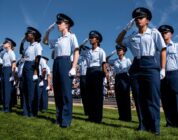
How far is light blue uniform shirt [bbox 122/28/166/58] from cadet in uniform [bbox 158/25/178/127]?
6.01 ft

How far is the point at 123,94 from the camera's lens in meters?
12.0

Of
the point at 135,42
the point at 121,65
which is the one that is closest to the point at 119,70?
the point at 121,65

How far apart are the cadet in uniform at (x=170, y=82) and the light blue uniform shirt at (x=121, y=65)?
2592 millimetres

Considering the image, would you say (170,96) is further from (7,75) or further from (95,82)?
(7,75)

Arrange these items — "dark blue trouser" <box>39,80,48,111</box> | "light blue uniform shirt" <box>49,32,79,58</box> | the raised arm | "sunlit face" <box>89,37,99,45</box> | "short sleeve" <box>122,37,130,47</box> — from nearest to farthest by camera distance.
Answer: "short sleeve" <box>122,37,130,47</box> → "light blue uniform shirt" <box>49,32,79,58</box> → the raised arm → "sunlit face" <box>89,37,99,45</box> → "dark blue trouser" <box>39,80,48,111</box>

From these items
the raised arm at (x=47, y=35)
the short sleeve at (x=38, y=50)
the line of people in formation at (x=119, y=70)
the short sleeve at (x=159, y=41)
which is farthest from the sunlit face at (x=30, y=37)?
the short sleeve at (x=159, y=41)

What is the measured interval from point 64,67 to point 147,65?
71.2 inches

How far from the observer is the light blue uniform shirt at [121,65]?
38.9ft

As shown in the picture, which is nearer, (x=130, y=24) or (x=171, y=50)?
(x=130, y=24)

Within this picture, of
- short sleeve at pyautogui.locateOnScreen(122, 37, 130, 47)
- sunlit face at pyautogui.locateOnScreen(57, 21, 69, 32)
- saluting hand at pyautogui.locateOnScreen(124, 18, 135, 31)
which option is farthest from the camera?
sunlit face at pyautogui.locateOnScreen(57, 21, 69, 32)

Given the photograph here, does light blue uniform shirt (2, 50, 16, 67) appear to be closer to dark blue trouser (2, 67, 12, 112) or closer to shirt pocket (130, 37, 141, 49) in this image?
dark blue trouser (2, 67, 12, 112)

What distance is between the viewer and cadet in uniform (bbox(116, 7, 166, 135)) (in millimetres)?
7285

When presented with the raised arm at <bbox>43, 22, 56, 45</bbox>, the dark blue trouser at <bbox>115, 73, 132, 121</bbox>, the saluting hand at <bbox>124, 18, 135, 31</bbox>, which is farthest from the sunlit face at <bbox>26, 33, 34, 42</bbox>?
the saluting hand at <bbox>124, 18, 135, 31</bbox>

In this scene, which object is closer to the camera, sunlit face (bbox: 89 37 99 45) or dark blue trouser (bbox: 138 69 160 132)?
dark blue trouser (bbox: 138 69 160 132)
